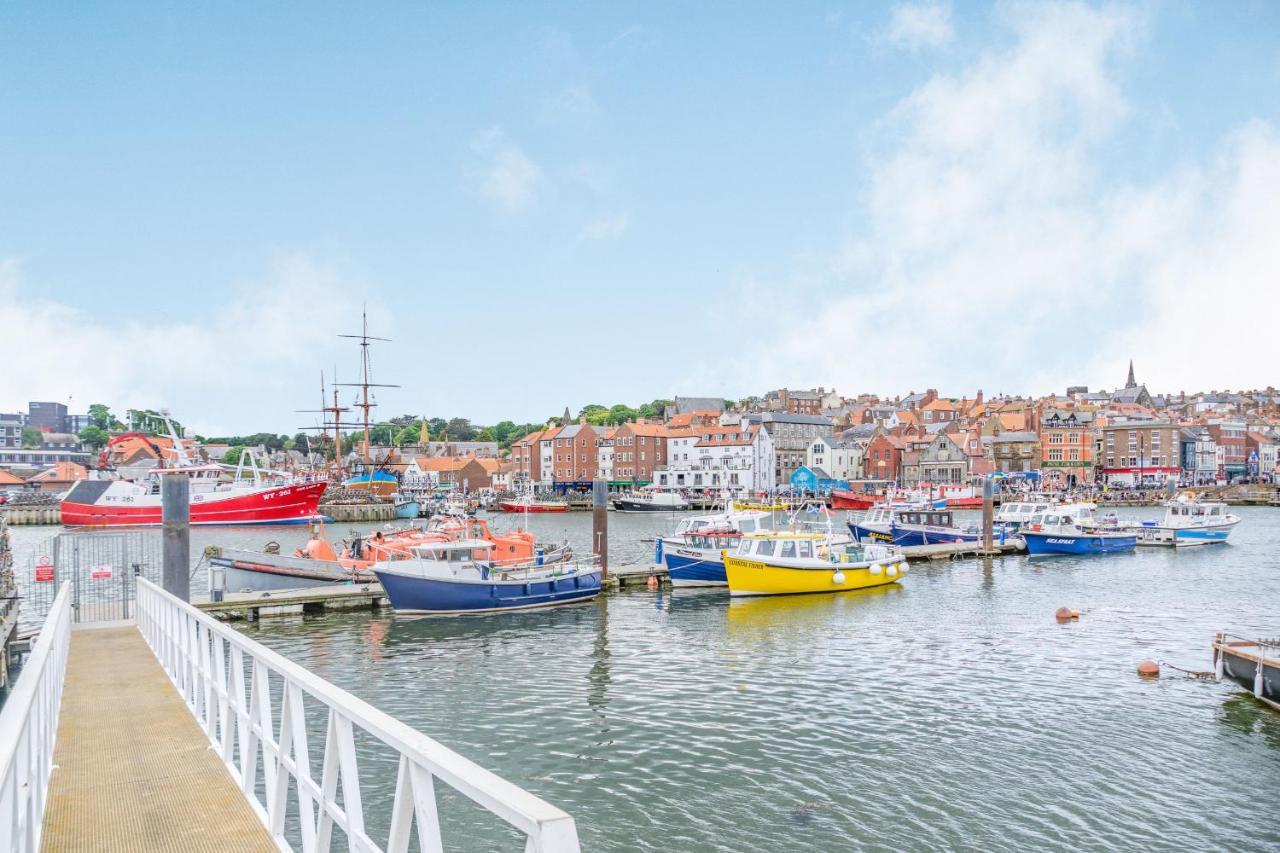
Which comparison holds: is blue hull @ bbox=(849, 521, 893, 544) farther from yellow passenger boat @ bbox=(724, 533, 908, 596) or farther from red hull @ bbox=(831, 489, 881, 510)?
red hull @ bbox=(831, 489, 881, 510)

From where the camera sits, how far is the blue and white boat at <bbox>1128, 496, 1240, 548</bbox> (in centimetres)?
6306

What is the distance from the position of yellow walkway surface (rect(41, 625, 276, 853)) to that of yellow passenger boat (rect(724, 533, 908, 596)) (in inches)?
1097

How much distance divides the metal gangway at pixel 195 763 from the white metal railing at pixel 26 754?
17 mm

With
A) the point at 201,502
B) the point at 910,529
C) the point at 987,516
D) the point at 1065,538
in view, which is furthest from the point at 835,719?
the point at 201,502

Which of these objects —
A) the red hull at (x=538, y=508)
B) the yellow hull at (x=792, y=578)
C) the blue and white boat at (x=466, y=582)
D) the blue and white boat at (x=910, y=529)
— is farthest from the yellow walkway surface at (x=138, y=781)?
the red hull at (x=538, y=508)

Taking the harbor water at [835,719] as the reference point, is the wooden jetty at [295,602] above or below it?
above

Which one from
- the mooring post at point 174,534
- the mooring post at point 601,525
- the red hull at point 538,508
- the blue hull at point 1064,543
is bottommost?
the red hull at point 538,508

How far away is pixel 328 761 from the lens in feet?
17.4

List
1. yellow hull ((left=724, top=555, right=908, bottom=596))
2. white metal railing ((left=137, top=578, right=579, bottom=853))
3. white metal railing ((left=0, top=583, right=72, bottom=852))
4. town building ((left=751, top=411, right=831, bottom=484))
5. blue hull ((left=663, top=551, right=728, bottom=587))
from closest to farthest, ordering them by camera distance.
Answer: white metal railing ((left=137, top=578, right=579, bottom=853)) < white metal railing ((left=0, top=583, right=72, bottom=852)) < yellow hull ((left=724, top=555, right=908, bottom=596)) < blue hull ((left=663, top=551, right=728, bottom=587)) < town building ((left=751, top=411, right=831, bottom=484))

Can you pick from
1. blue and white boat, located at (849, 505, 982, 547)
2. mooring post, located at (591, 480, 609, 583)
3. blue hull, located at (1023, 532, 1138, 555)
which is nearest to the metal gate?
mooring post, located at (591, 480, 609, 583)

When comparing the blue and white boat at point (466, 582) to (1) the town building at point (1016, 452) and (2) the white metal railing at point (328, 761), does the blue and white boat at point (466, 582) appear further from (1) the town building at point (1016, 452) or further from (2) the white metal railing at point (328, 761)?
(1) the town building at point (1016, 452)

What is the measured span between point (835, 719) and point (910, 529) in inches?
1634

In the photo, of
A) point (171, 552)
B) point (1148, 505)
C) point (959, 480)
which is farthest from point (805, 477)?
point (171, 552)

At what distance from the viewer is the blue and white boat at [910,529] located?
5878cm
